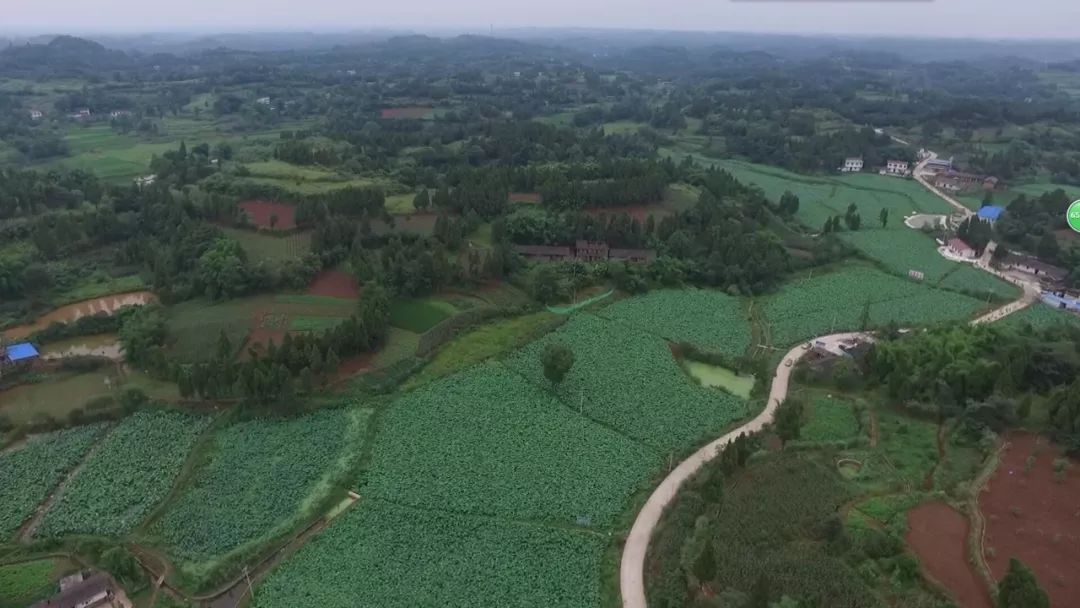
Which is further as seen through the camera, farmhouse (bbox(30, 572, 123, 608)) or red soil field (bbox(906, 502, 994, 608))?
red soil field (bbox(906, 502, 994, 608))

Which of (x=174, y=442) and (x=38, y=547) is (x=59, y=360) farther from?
(x=38, y=547)

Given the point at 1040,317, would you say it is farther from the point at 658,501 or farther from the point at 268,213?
the point at 268,213

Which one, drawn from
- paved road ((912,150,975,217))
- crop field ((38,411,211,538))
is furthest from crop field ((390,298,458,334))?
paved road ((912,150,975,217))

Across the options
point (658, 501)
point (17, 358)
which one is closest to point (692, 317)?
point (658, 501)

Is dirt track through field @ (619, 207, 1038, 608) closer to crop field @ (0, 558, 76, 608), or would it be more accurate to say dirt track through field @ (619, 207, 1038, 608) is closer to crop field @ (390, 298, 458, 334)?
crop field @ (390, 298, 458, 334)

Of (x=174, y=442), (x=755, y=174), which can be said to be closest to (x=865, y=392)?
(x=174, y=442)

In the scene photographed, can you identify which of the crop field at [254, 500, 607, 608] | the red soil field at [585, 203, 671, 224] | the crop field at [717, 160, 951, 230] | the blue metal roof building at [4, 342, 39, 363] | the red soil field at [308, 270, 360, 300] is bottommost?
the crop field at [254, 500, 607, 608]
